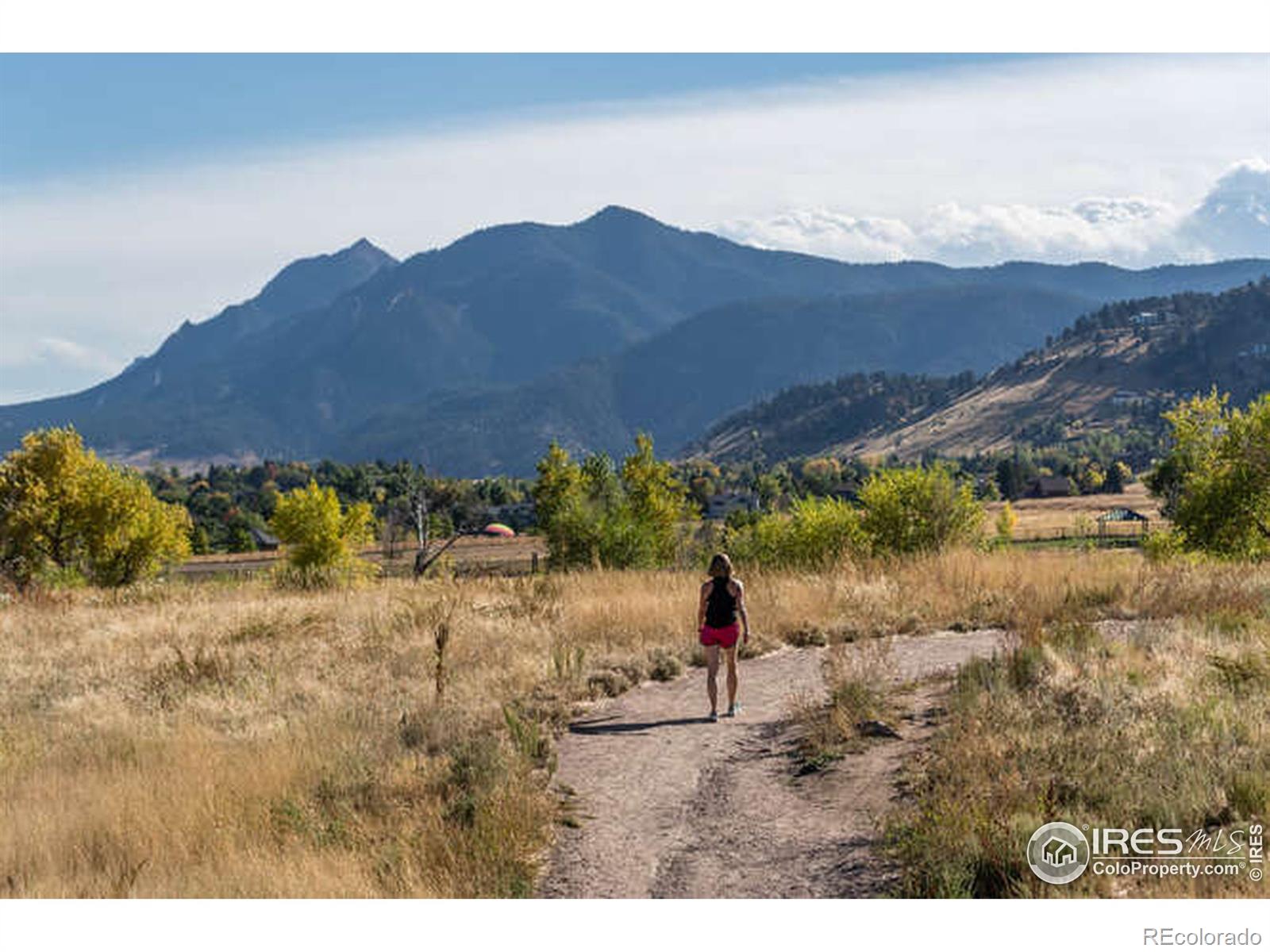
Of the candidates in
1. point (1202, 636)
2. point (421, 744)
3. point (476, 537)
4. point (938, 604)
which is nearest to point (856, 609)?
point (938, 604)

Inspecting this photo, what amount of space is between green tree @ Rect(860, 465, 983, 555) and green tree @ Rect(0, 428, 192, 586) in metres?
28.3

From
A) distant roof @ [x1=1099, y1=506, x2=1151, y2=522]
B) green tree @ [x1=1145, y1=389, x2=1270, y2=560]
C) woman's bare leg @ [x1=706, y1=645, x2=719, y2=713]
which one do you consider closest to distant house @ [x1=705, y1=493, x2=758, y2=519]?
distant roof @ [x1=1099, y1=506, x2=1151, y2=522]

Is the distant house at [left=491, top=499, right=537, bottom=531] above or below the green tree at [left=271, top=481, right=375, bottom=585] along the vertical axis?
below

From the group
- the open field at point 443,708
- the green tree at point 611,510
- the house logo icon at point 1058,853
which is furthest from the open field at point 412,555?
the house logo icon at point 1058,853

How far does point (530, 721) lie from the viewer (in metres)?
11.7

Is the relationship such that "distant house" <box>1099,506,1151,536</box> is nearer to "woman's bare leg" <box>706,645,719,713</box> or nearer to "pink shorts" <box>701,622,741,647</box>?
"pink shorts" <box>701,622,741,647</box>

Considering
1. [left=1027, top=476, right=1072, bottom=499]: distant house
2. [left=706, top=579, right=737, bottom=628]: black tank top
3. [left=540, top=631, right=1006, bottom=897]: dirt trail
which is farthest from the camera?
[left=1027, top=476, right=1072, bottom=499]: distant house

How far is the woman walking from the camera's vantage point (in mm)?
12258

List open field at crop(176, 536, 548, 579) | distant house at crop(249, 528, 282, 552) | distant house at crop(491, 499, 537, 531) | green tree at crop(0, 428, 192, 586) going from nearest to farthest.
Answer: green tree at crop(0, 428, 192, 586)
open field at crop(176, 536, 548, 579)
distant house at crop(249, 528, 282, 552)
distant house at crop(491, 499, 537, 531)

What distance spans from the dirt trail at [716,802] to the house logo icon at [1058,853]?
0.95 m

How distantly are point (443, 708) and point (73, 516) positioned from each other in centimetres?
3643

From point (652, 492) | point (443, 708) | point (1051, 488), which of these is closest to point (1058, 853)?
point (443, 708)

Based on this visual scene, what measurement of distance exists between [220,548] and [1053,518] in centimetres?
10789

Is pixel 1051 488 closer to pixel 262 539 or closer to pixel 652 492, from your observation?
pixel 262 539
